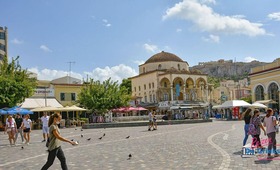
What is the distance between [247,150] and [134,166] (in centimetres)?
396

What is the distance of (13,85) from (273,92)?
1343 inches

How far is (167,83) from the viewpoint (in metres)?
69.2

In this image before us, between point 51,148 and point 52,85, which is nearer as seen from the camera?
point 51,148

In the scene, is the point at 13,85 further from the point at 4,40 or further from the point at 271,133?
the point at 4,40

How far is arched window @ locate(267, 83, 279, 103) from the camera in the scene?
48.1 m

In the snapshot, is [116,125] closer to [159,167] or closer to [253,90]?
[159,167]

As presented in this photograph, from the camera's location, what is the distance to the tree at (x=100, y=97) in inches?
1708

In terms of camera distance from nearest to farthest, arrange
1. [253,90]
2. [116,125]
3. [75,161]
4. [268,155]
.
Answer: [268,155]
[75,161]
[116,125]
[253,90]

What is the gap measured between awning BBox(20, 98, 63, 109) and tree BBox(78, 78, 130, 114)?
10.5 feet

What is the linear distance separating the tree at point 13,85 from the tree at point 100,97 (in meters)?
7.97

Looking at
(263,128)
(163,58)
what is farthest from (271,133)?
(163,58)

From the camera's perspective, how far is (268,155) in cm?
1002

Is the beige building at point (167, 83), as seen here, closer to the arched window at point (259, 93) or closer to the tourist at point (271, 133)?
the arched window at point (259, 93)

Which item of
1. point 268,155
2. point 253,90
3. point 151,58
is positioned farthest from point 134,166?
point 151,58
